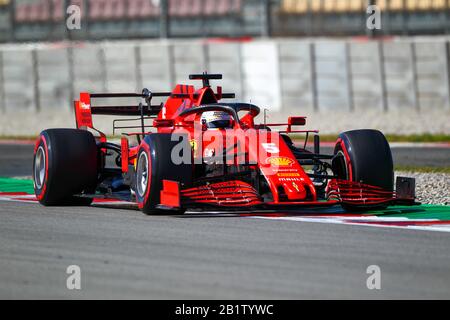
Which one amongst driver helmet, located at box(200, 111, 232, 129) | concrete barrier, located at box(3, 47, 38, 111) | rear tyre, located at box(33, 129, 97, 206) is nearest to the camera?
driver helmet, located at box(200, 111, 232, 129)

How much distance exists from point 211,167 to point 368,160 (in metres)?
1.54

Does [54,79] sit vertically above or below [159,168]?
above

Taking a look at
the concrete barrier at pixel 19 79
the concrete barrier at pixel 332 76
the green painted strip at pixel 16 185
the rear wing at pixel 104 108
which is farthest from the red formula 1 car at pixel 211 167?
the concrete barrier at pixel 19 79

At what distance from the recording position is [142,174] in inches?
441

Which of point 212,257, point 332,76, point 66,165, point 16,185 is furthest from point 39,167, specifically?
point 332,76

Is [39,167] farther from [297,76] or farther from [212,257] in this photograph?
[297,76]

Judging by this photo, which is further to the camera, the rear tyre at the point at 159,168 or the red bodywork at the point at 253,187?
the rear tyre at the point at 159,168

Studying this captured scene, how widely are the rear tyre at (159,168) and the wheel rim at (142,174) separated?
0.11 m

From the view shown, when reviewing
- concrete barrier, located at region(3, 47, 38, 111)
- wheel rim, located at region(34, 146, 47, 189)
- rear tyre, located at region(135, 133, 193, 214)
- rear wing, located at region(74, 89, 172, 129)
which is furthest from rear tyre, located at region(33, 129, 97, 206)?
concrete barrier, located at region(3, 47, 38, 111)

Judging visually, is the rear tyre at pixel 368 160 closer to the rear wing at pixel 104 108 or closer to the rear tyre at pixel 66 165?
the rear wing at pixel 104 108

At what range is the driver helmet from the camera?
1168 centimetres

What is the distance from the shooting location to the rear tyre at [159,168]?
1069 centimetres

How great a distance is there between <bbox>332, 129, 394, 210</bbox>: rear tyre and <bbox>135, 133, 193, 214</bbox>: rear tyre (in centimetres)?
165

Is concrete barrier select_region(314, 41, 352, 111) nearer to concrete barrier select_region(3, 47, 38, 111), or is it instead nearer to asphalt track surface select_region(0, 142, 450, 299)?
concrete barrier select_region(3, 47, 38, 111)
